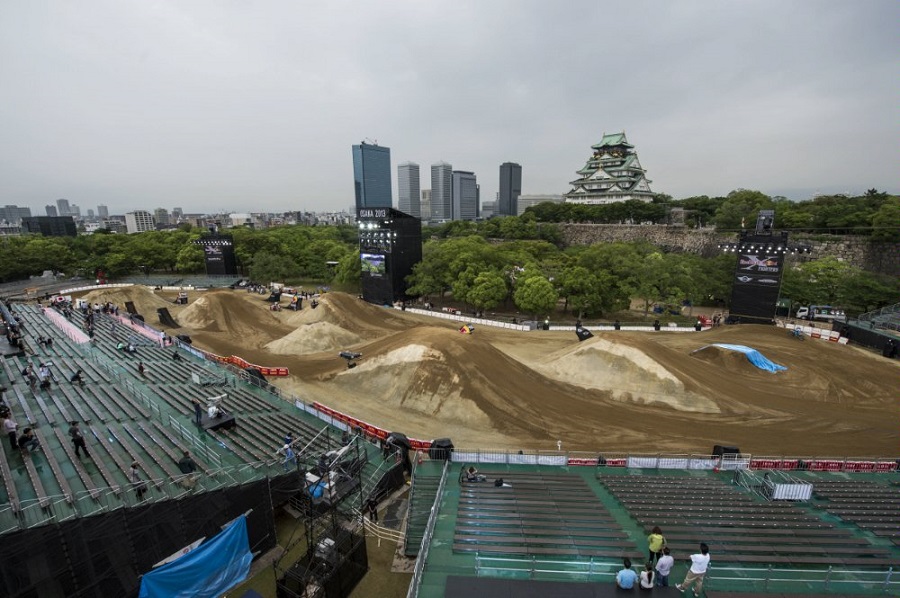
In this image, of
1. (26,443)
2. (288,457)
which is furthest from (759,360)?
(26,443)

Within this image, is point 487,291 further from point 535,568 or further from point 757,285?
point 535,568

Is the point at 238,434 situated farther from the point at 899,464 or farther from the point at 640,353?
the point at 899,464

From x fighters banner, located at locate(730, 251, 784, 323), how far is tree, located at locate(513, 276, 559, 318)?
728 inches

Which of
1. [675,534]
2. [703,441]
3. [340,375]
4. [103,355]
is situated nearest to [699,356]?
[703,441]

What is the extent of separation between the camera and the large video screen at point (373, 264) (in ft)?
170

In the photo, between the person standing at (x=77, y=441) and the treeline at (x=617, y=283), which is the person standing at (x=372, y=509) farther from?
the treeline at (x=617, y=283)

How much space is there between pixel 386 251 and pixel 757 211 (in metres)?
67.6

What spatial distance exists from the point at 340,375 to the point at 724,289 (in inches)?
2026

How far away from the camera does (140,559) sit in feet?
39.5

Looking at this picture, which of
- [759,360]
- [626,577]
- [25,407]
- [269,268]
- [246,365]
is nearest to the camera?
[626,577]

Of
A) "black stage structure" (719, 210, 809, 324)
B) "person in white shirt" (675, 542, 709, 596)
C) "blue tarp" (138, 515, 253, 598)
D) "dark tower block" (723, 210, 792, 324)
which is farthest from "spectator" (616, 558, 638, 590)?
"dark tower block" (723, 210, 792, 324)

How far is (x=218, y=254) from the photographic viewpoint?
70250mm

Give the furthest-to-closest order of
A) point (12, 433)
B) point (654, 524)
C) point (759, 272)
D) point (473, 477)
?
point (759, 272)
point (473, 477)
point (12, 433)
point (654, 524)

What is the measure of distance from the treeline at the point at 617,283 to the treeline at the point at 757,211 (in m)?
9.53
